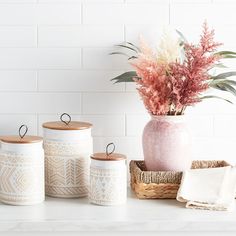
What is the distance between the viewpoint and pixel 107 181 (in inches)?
72.2

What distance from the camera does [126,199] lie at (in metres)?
1.92

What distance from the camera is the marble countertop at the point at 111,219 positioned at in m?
1.67

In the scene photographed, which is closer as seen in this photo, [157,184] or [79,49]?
[157,184]

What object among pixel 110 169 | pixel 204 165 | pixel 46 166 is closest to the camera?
pixel 110 169

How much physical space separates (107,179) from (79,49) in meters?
0.54

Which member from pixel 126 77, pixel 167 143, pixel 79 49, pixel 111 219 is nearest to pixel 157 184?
pixel 167 143

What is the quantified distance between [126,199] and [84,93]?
442mm

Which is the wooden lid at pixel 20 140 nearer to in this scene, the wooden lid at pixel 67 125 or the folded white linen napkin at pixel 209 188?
the wooden lid at pixel 67 125

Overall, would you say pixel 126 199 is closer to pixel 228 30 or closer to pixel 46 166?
pixel 46 166

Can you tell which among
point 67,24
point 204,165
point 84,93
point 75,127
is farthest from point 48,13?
point 204,165

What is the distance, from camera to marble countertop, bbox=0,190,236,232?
5.48 feet

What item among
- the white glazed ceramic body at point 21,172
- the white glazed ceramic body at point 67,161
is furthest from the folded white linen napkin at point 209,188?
the white glazed ceramic body at point 21,172

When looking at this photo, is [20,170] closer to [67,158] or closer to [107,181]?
[67,158]

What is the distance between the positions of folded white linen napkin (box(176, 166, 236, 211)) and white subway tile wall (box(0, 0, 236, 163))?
38 centimetres
